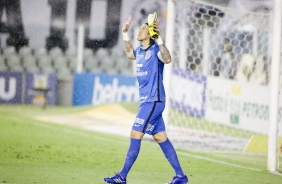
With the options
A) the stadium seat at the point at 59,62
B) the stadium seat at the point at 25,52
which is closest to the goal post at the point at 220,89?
the stadium seat at the point at 59,62

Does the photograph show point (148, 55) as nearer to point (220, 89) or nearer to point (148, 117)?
point (148, 117)

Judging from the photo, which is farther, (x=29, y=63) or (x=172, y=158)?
(x=29, y=63)

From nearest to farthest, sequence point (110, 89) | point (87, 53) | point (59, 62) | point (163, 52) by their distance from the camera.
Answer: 1. point (163, 52)
2. point (110, 89)
3. point (59, 62)
4. point (87, 53)

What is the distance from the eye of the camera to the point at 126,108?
19516 mm

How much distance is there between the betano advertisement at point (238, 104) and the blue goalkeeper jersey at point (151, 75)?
27.3ft

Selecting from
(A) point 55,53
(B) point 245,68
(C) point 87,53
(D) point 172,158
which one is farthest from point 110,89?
(D) point 172,158

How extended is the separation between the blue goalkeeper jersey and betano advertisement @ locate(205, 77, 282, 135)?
8.33 m

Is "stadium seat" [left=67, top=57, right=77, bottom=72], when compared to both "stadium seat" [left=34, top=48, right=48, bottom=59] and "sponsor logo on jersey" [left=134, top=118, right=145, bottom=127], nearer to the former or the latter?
"stadium seat" [left=34, top=48, right=48, bottom=59]

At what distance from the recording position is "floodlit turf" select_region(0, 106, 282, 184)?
8523mm

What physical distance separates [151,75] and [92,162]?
263 centimetres

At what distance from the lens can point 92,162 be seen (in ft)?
33.0

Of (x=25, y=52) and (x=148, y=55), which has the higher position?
(x=148, y=55)

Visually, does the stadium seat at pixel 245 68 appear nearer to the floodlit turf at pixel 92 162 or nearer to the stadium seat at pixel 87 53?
the floodlit turf at pixel 92 162

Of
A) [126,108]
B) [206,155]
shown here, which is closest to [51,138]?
[206,155]
